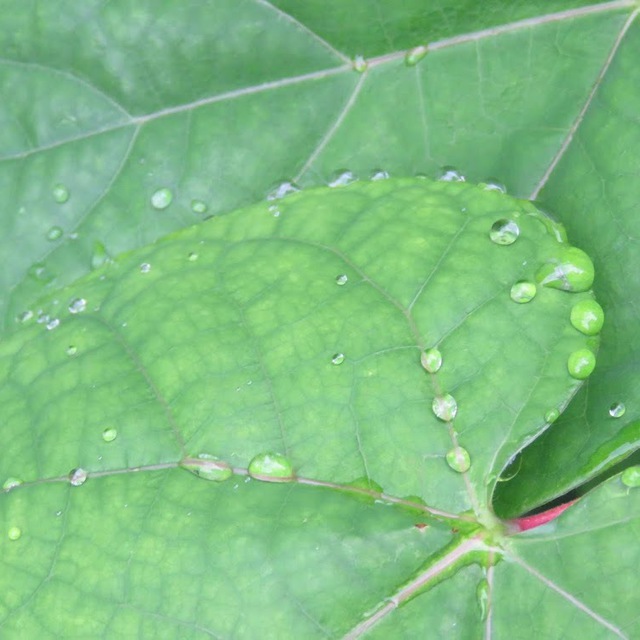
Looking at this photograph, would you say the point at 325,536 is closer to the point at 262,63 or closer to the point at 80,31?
the point at 262,63

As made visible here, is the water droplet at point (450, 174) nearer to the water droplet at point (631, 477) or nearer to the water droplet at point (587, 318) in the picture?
the water droplet at point (587, 318)

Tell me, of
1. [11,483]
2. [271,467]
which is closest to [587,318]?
[271,467]

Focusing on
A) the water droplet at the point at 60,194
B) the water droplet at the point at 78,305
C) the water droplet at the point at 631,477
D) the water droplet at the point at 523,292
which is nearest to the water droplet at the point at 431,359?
the water droplet at the point at 523,292

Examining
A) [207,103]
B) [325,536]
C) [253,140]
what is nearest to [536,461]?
[325,536]

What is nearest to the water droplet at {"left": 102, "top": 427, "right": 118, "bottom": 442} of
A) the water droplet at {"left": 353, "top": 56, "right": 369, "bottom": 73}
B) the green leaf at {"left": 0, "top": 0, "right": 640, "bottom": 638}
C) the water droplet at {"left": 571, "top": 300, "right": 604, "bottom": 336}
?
the green leaf at {"left": 0, "top": 0, "right": 640, "bottom": 638}

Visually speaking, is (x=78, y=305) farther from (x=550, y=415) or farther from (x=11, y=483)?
(x=550, y=415)

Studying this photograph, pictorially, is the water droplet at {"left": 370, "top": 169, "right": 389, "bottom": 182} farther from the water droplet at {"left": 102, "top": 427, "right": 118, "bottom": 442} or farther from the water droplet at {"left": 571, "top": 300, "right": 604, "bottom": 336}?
the water droplet at {"left": 102, "top": 427, "right": 118, "bottom": 442}
